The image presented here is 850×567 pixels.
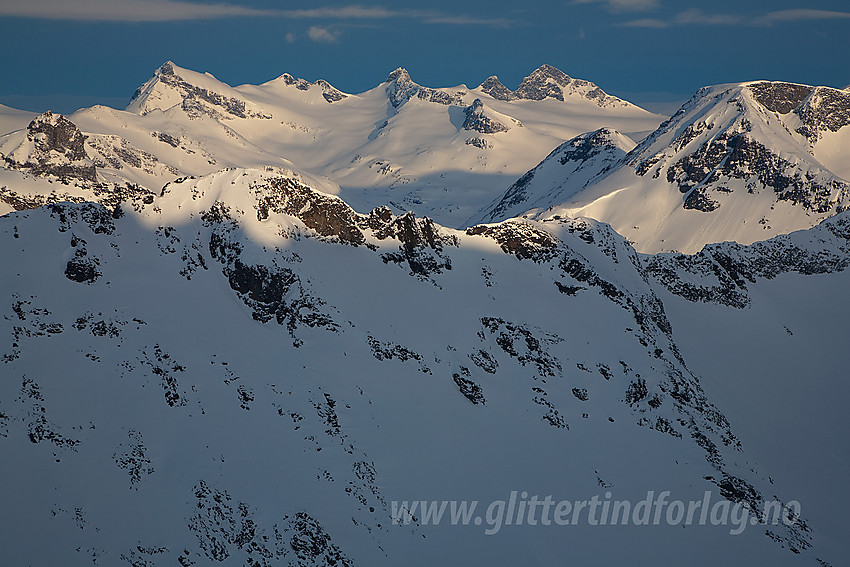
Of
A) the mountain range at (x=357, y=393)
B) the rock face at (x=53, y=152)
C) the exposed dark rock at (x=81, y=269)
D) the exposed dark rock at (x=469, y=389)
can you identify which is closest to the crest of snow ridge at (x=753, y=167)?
the mountain range at (x=357, y=393)

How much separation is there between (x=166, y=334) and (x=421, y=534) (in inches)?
1034

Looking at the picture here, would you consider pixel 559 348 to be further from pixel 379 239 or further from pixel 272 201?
pixel 272 201

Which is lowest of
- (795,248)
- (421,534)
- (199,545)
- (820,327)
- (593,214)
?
(199,545)

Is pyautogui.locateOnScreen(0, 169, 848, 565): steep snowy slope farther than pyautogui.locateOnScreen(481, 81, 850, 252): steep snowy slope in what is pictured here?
No

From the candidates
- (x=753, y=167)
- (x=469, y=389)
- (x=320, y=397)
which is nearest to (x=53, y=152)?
(x=320, y=397)

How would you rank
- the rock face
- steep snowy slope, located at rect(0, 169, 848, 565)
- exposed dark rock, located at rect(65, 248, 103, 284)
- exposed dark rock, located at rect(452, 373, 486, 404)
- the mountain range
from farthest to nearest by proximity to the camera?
the rock face, exposed dark rock, located at rect(452, 373, 486, 404), exposed dark rock, located at rect(65, 248, 103, 284), the mountain range, steep snowy slope, located at rect(0, 169, 848, 565)

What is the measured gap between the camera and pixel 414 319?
6956 centimetres

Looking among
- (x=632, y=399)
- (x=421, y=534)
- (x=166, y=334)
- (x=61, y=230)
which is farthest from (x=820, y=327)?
(x=61, y=230)

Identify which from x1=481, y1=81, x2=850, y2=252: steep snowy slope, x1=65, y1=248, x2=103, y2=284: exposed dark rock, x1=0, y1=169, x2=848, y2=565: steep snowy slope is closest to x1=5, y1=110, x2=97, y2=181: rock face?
x1=0, y1=169, x2=848, y2=565: steep snowy slope

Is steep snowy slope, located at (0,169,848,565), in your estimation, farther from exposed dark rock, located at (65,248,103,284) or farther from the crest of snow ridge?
the crest of snow ridge

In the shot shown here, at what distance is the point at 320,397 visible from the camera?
57.2 metres

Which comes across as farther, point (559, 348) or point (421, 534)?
point (559, 348)

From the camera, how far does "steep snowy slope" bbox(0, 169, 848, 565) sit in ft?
156

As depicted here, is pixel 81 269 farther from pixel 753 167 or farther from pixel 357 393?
pixel 753 167
